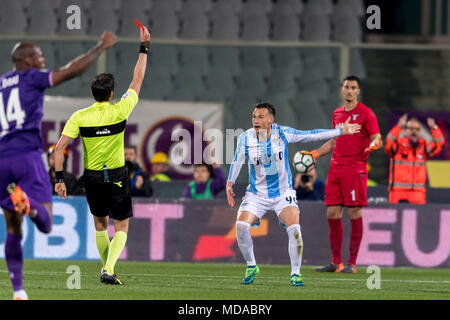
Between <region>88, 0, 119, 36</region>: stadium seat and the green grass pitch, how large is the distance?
6.29m

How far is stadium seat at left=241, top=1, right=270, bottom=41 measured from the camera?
58.4ft

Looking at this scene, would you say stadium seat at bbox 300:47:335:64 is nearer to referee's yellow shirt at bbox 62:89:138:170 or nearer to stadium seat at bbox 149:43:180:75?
stadium seat at bbox 149:43:180:75

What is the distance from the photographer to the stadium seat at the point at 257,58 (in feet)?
54.2

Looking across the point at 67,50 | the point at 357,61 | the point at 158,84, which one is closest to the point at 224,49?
the point at 158,84

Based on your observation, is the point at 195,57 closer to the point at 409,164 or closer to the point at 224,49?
the point at 224,49

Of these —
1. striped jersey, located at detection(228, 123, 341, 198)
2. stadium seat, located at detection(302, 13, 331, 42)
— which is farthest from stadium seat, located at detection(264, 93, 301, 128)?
striped jersey, located at detection(228, 123, 341, 198)

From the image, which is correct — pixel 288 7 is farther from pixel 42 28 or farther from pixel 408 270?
pixel 408 270

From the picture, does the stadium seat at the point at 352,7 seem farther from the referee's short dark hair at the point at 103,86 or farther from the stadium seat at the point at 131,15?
the referee's short dark hair at the point at 103,86

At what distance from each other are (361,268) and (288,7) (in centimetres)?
698

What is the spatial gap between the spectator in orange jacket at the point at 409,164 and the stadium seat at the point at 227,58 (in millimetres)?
3808

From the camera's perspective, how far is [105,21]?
17.8 metres

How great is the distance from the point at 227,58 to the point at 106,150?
26.4 ft

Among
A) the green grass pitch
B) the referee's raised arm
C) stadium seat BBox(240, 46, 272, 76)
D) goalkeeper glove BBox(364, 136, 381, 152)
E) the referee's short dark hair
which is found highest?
stadium seat BBox(240, 46, 272, 76)

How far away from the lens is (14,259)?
23.4 feet
